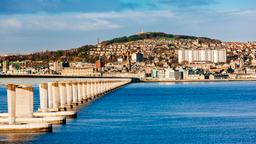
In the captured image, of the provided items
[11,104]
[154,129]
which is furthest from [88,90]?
[11,104]

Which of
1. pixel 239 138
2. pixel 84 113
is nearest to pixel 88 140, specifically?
pixel 239 138

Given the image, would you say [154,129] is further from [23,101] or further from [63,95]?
[63,95]

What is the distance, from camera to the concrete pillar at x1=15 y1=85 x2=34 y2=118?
48822mm

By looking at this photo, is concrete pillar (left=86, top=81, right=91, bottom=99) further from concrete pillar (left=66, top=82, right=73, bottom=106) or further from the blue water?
the blue water

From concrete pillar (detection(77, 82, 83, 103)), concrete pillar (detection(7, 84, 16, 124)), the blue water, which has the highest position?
concrete pillar (detection(7, 84, 16, 124))

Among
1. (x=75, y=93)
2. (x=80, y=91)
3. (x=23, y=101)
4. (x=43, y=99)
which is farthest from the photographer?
(x=80, y=91)

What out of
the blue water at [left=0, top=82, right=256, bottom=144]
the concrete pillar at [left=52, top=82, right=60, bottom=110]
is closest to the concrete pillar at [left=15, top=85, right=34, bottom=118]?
the blue water at [left=0, top=82, right=256, bottom=144]

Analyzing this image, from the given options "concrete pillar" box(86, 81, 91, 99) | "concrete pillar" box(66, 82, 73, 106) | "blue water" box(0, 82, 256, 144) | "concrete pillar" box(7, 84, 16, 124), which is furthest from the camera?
"concrete pillar" box(86, 81, 91, 99)

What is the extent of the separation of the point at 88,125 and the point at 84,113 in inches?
516

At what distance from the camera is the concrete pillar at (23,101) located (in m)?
48.8

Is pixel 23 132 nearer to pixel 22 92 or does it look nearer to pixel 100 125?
pixel 22 92

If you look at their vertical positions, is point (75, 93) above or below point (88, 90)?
above

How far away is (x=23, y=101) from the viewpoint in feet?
161

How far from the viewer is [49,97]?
6956cm
